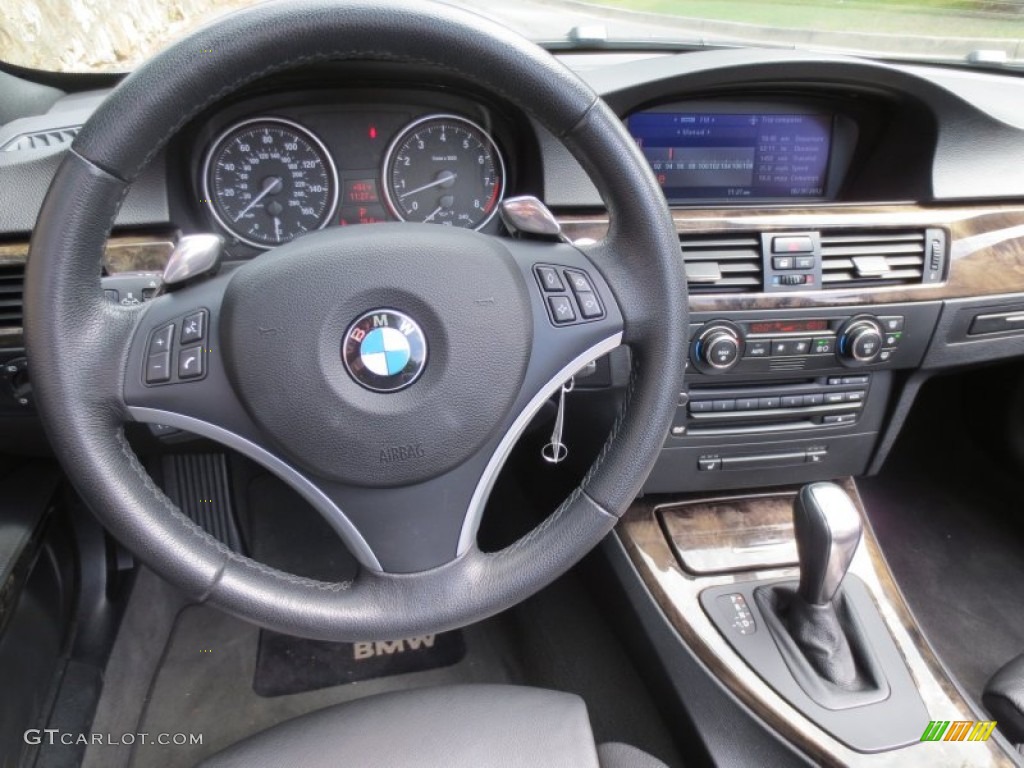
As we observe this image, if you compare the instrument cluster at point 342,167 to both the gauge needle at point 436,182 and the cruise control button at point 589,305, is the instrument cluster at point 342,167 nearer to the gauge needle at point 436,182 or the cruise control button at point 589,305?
the gauge needle at point 436,182

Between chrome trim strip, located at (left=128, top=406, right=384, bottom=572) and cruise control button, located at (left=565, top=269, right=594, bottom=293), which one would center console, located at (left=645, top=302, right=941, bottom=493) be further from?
chrome trim strip, located at (left=128, top=406, right=384, bottom=572)

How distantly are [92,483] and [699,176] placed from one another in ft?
3.72

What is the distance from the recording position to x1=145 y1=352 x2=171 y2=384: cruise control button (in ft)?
→ 2.68

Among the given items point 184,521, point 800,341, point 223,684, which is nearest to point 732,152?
point 800,341

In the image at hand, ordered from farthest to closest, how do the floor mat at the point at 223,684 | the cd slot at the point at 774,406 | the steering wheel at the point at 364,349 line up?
1. the floor mat at the point at 223,684
2. the cd slot at the point at 774,406
3. the steering wheel at the point at 364,349

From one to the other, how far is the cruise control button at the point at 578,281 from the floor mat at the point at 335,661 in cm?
108

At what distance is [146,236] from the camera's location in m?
1.23

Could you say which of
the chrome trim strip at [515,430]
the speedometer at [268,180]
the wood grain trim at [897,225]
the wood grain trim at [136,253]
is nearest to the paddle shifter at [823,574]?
the wood grain trim at [897,225]

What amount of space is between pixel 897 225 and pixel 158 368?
1221mm

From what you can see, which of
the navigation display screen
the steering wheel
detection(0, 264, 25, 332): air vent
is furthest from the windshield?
the steering wheel

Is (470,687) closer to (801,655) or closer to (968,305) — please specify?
(801,655)

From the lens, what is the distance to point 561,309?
2.94 ft

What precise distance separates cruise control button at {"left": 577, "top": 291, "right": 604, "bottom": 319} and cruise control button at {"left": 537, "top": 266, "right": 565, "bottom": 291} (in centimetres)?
2

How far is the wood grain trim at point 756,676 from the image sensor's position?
1.13 meters
